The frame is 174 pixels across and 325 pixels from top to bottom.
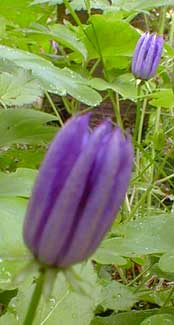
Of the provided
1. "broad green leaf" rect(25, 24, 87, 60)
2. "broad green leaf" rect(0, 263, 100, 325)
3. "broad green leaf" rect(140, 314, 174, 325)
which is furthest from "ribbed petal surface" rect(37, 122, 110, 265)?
"broad green leaf" rect(25, 24, 87, 60)

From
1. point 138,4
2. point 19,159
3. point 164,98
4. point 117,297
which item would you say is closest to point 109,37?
point 138,4

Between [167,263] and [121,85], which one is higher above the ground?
[121,85]

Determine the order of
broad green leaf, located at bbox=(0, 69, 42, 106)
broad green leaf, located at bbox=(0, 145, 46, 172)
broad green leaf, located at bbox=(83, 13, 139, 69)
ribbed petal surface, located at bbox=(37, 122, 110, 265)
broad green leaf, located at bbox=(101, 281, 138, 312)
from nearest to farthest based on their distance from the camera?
ribbed petal surface, located at bbox=(37, 122, 110, 265)
broad green leaf, located at bbox=(101, 281, 138, 312)
broad green leaf, located at bbox=(0, 69, 42, 106)
broad green leaf, located at bbox=(0, 145, 46, 172)
broad green leaf, located at bbox=(83, 13, 139, 69)

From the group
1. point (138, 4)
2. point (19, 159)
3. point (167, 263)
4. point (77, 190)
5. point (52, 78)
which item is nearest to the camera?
point (77, 190)

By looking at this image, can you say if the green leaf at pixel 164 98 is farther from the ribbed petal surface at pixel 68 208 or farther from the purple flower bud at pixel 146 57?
the ribbed petal surface at pixel 68 208

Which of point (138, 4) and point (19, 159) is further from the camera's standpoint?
point (138, 4)

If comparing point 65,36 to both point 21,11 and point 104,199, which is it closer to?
point 21,11

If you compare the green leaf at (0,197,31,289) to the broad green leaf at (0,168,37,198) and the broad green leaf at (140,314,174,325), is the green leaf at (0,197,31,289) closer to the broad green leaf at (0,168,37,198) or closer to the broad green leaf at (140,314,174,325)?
the broad green leaf at (0,168,37,198)
